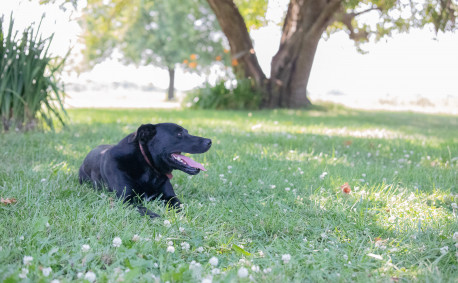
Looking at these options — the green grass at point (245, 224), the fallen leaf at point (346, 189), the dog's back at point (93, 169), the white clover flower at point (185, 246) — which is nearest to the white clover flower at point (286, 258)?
the green grass at point (245, 224)

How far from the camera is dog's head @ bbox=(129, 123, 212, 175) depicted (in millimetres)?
3826

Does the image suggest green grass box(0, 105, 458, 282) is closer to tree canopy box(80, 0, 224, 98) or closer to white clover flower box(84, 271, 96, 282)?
white clover flower box(84, 271, 96, 282)

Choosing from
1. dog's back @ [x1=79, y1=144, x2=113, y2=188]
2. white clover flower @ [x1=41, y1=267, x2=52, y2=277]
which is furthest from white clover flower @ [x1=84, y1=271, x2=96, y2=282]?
dog's back @ [x1=79, y1=144, x2=113, y2=188]

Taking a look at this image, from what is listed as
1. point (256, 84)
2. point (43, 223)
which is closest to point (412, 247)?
point (43, 223)

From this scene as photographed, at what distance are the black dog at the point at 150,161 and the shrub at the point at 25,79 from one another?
12.1 feet

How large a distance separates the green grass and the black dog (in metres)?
0.20

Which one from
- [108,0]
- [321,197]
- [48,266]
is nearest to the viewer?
[48,266]

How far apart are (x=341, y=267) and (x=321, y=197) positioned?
144 cm

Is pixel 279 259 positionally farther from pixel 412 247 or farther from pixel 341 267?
pixel 412 247

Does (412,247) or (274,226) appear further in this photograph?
(274,226)

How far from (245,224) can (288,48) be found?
13.1 meters

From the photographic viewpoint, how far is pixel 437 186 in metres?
4.72

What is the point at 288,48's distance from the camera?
619 inches

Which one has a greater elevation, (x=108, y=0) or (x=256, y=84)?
(x=108, y=0)
